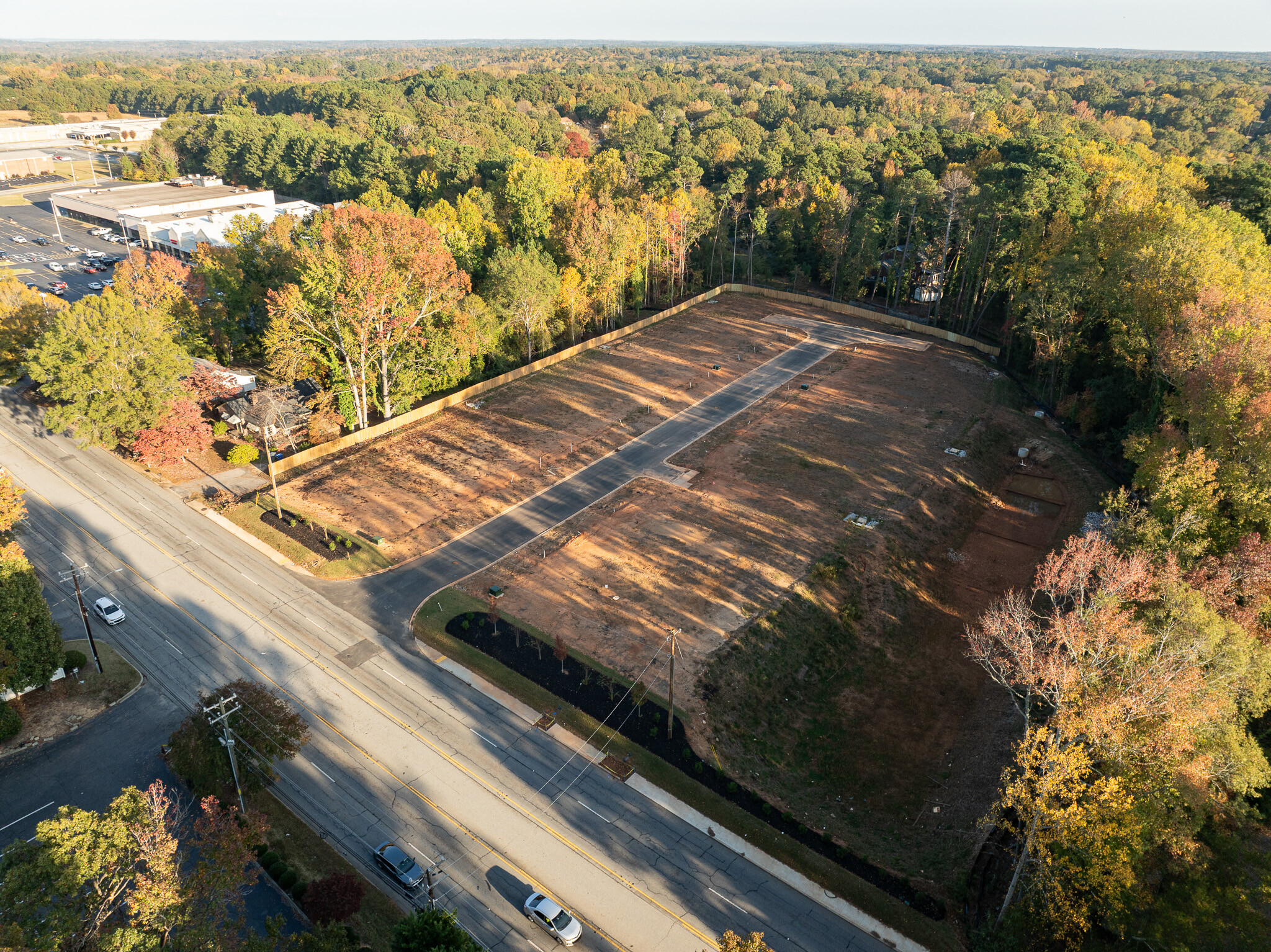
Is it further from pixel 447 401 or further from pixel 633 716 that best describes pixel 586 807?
pixel 447 401

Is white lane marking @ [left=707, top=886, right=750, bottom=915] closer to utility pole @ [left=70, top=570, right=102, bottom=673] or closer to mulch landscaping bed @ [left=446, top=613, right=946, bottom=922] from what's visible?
Result: mulch landscaping bed @ [left=446, top=613, right=946, bottom=922]

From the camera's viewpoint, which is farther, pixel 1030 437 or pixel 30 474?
pixel 1030 437

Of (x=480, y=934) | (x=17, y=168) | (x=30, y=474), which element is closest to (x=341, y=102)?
(x=17, y=168)

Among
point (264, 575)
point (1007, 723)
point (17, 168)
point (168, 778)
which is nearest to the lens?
point (168, 778)

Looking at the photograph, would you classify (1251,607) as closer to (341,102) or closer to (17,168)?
(341,102)

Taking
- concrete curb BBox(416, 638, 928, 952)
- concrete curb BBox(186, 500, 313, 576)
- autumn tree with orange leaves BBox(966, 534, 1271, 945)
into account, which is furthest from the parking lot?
autumn tree with orange leaves BBox(966, 534, 1271, 945)

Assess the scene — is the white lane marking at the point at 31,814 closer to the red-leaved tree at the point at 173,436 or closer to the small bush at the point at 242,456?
the red-leaved tree at the point at 173,436
